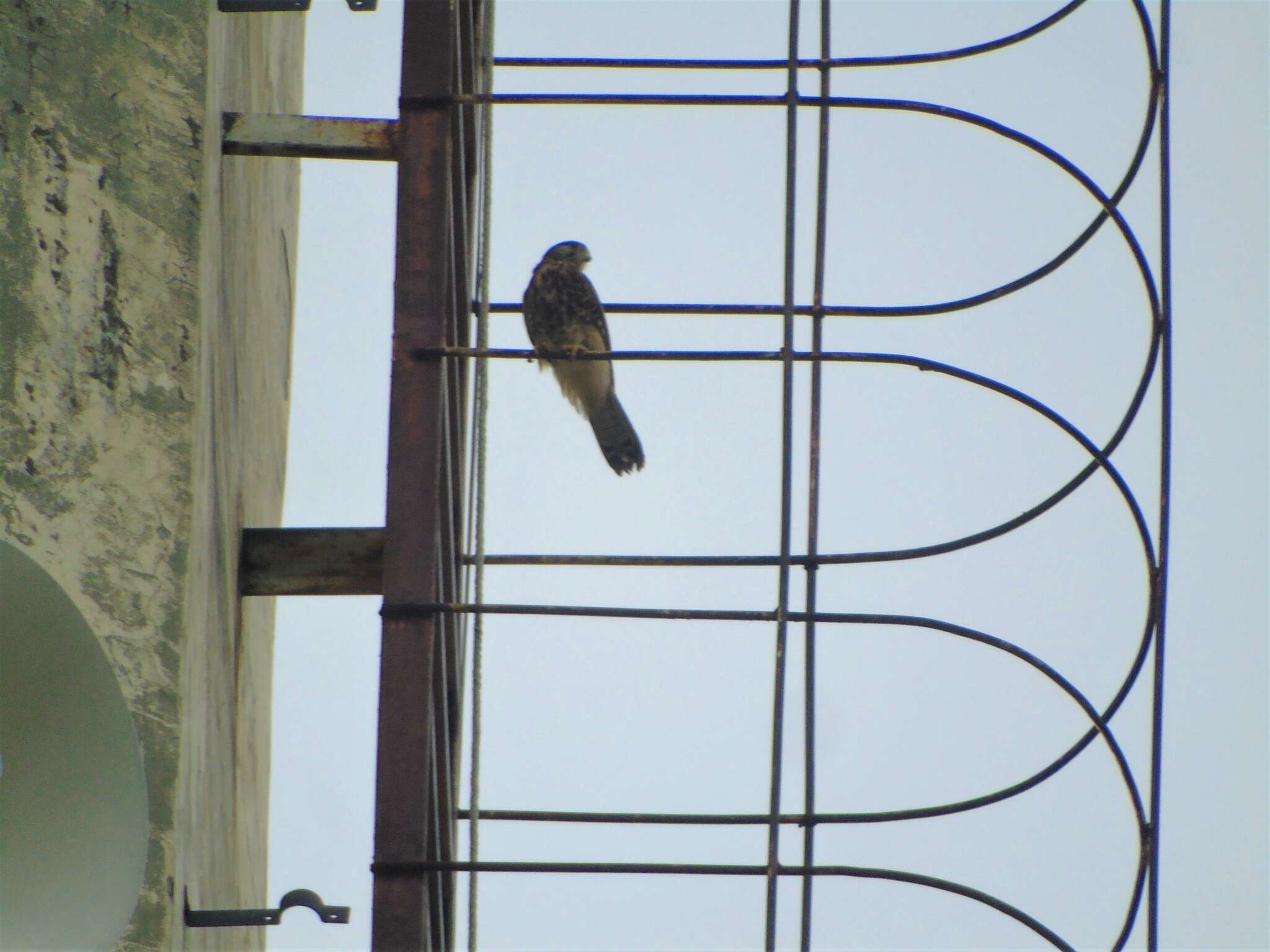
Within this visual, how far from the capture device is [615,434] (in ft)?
24.0

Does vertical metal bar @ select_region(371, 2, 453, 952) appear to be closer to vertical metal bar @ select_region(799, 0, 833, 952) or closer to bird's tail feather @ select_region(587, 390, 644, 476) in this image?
vertical metal bar @ select_region(799, 0, 833, 952)

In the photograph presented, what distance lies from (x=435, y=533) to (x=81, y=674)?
0.87m

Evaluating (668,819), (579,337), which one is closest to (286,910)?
(668,819)

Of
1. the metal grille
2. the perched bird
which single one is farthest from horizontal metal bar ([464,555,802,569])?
the perched bird

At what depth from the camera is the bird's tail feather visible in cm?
728

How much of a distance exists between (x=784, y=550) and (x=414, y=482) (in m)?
0.70

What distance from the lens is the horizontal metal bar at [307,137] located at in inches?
160

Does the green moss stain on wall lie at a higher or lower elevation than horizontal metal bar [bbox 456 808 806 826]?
higher

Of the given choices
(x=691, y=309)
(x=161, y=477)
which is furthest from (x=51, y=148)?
(x=691, y=309)

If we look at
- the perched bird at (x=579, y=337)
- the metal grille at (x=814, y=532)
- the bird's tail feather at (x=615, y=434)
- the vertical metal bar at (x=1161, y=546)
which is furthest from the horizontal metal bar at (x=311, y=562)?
the bird's tail feather at (x=615, y=434)

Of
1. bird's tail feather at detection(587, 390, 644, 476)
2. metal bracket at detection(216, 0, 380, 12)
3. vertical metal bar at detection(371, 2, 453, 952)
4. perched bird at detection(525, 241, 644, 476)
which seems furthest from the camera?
bird's tail feather at detection(587, 390, 644, 476)

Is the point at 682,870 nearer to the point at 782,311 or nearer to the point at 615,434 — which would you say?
the point at 782,311

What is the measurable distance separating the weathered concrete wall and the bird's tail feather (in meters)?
3.22

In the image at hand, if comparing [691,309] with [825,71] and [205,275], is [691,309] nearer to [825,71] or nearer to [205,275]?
[825,71]
